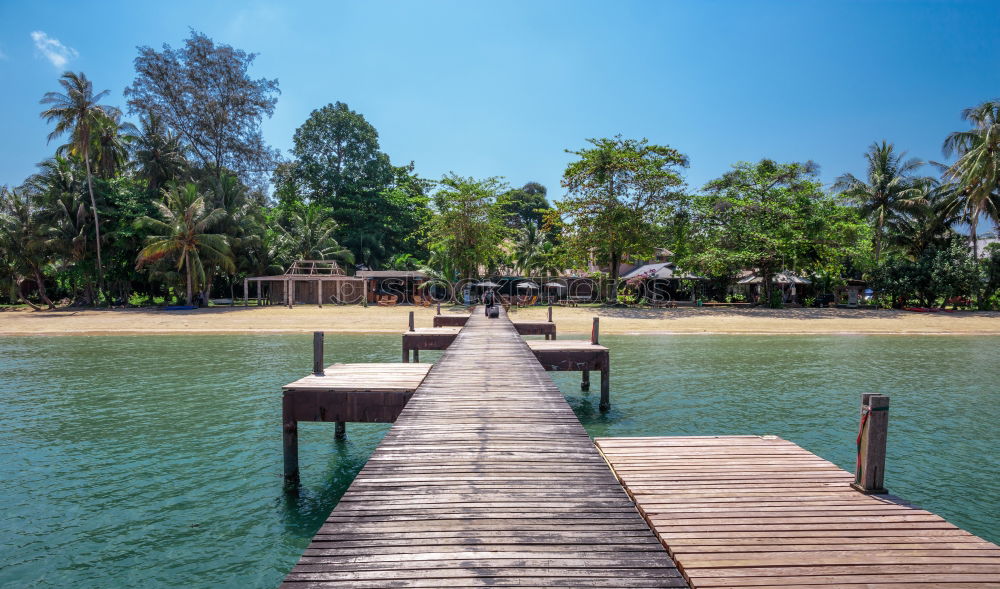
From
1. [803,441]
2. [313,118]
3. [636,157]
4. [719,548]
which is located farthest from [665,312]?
[313,118]

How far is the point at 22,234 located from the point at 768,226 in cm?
5273

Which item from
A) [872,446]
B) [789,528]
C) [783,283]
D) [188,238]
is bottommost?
[789,528]

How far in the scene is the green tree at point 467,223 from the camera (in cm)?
3762

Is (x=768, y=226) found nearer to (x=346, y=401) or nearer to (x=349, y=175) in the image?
(x=346, y=401)

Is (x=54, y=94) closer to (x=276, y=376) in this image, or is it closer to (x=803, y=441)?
(x=276, y=376)

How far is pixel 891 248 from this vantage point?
44000 millimetres

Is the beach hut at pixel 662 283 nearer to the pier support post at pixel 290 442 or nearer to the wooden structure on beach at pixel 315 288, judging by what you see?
the wooden structure on beach at pixel 315 288

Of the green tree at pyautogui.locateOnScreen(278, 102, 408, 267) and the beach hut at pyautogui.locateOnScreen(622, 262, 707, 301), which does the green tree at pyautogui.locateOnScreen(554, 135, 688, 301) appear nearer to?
the beach hut at pyautogui.locateOnScreen(622, 262, 707, 301)

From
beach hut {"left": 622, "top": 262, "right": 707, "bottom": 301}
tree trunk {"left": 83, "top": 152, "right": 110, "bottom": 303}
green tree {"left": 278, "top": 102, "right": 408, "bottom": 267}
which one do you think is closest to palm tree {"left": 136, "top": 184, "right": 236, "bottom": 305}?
tree trunk {"left": 83, "top": 152, "right": 110, "bottom": 303}

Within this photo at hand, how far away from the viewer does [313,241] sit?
42094 millimetres

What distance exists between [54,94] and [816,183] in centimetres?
5252

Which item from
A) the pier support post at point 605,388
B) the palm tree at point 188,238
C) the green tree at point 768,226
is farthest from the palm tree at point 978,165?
the palm tree at point 188,238

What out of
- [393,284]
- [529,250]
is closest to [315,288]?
[393,284]

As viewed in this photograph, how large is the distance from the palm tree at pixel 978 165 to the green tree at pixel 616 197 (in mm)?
20009
